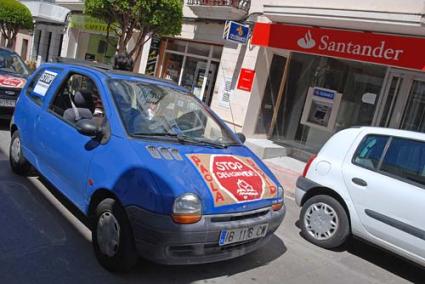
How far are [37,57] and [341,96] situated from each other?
20.4 metres

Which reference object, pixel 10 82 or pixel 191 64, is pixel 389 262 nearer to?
pixel 10 82

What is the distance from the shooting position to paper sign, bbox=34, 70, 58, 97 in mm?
5375

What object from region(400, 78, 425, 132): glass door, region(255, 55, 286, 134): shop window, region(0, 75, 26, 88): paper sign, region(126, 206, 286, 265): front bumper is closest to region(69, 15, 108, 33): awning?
region(255, 55, 286, 134): shop window

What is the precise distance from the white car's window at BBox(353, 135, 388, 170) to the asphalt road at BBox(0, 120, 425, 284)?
42.2 inches

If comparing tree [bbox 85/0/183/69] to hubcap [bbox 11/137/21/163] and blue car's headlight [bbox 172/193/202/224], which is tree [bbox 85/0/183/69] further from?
blue car's headlight [bbox 172/193/202/224]

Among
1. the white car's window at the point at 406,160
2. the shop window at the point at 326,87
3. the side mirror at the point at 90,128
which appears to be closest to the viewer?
the side mirror at the point at 90,128

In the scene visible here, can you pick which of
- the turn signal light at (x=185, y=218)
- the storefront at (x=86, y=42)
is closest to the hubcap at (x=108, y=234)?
the turn signal light at (x=185, y=218)

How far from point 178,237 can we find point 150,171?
1.77 ft

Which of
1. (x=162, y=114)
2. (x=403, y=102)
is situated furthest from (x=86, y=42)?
(x=162, y=114)

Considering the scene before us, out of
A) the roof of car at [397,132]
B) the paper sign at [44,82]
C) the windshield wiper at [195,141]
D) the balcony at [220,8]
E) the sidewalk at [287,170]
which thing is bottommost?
the sidewalk at [287,170]

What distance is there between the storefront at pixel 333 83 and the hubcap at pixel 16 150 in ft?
24.0

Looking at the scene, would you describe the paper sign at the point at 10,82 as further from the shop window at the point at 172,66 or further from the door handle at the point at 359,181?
the shop window at the point at 172,66

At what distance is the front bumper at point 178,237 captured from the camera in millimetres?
3332

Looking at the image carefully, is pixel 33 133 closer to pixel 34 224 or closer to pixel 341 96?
pixel 34 224
